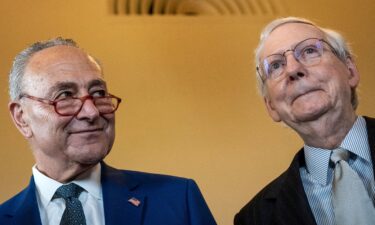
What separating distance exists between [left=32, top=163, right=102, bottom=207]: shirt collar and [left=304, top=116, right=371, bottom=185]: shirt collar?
0.78 metres

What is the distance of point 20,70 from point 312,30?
1.08 meters

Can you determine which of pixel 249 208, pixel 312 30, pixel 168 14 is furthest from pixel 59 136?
pixel 168 14

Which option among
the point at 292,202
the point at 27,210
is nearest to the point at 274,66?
the point at 292,202

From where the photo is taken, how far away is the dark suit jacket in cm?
165

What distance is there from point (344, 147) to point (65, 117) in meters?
0.96

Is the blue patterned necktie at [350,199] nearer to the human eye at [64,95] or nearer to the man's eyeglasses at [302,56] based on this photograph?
the man's eyeglasses at [302,56]

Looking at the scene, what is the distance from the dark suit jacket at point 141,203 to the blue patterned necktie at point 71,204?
0.08m

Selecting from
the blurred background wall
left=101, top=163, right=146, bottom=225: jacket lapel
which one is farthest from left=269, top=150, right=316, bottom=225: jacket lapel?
the blurred background wall

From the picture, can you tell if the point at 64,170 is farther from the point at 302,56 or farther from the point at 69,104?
the point at 302,56

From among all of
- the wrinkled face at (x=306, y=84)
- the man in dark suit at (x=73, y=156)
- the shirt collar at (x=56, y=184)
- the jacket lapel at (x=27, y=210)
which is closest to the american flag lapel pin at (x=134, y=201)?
the man in dark suit at (x=73, y=156)

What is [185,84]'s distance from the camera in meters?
3.37

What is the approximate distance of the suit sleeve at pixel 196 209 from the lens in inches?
67.4

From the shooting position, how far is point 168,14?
3438 mm

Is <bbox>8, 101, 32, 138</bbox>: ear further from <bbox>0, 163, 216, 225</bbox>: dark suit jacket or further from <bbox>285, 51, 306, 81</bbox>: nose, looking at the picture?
<bbox>285, 51, 306, 81</bbox>: nose
